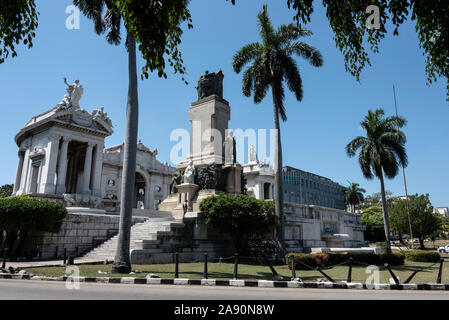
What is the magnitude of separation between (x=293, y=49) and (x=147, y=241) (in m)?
16.1

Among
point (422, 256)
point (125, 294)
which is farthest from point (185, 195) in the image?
point (422, 256)

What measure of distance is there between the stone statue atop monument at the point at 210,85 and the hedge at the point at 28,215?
49.5 feet

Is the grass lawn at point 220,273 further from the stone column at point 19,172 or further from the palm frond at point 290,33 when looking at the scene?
the stone column at point 19,172

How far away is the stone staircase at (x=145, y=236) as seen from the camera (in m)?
18.8

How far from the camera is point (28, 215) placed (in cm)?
1808

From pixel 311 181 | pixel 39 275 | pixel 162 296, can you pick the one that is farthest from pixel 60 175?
pixel 311 181

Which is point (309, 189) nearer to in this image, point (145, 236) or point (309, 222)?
point (309, 222)

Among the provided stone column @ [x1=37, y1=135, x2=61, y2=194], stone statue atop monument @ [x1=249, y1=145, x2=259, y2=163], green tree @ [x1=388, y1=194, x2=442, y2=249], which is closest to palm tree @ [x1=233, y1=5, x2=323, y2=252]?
stone column @ [x1=37, y1=135, x2=61, y2=194]

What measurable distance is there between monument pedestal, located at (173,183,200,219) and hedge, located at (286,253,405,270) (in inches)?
358

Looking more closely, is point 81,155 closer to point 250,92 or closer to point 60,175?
point 60,175

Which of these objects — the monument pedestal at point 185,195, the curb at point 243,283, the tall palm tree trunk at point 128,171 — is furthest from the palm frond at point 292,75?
the curb at point 243,283

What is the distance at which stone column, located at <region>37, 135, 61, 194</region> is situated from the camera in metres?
39.0

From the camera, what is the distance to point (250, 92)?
24.4 m

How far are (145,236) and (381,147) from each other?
24035mm
